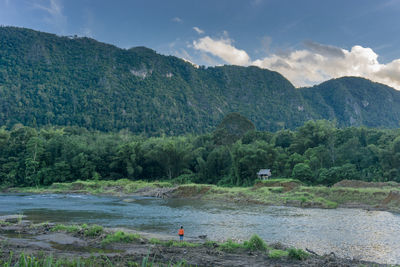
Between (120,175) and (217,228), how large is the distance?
43802 mm

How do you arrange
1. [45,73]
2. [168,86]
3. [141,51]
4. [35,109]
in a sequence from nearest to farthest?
[35,109] < [45,73] < [168,86] < [141,51]

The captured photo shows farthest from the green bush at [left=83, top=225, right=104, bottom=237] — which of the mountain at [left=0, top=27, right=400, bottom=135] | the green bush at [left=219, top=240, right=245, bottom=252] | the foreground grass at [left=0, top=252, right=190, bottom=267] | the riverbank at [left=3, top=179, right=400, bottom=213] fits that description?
the mountain at [left=0, top=27, right=400, bottom=135]

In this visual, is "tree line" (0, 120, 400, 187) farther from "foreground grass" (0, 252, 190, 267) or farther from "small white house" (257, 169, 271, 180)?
"foreground grass" (0, 252, 190, 267)

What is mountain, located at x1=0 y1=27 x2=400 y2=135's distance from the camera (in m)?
114

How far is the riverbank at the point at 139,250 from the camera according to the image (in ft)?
36.8

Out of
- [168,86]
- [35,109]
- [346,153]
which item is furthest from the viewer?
[168,86]

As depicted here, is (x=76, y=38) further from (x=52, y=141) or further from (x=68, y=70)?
(x=52, y=141)

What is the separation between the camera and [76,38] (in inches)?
7185

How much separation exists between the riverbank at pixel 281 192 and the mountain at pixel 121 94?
59761mm

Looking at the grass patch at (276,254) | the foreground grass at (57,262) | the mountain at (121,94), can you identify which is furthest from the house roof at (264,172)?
the mountain at (121,94)

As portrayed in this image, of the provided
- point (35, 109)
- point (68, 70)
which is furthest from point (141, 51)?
point (35, 109)

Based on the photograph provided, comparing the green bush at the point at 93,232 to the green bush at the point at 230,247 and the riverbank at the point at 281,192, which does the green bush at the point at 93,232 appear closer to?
the green bush at the point at 230,247

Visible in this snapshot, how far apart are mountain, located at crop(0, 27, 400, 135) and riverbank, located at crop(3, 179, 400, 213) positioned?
59.8 m

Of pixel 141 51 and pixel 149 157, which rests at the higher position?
pixel 141 51
